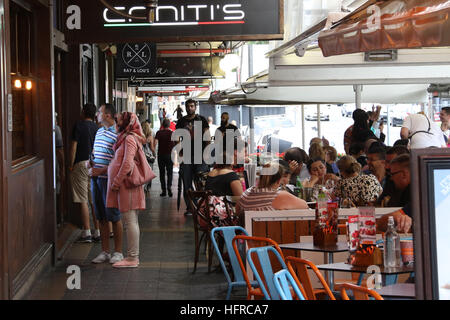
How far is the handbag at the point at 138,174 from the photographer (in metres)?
8.44

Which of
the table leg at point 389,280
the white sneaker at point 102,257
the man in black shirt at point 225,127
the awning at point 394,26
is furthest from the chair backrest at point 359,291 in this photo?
the man in black shirt at point 225,127

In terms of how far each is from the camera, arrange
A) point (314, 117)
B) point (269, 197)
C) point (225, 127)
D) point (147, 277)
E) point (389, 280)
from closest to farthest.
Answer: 1. point (389, 280)
2. point (269, 197)
3. point (147, 277)
4. point (225, 127)
5. point (314, 117)

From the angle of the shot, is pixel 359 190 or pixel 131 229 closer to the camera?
pixel 359 190

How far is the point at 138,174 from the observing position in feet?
27.9

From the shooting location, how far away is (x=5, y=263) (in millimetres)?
6184

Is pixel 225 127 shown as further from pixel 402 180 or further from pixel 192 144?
pixel 402 180

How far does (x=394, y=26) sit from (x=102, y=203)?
4908mm

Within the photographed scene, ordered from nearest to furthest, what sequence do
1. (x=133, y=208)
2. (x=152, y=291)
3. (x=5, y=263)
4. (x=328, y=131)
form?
(x=5, y=263) < (x=152, y=291) < (x=133, y=208) < (x=328, y=131)

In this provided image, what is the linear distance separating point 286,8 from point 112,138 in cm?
396

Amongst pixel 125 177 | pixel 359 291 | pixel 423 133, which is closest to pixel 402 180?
pixel 359 291

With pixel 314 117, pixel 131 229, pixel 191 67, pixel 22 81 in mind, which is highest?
pixel 191 67
